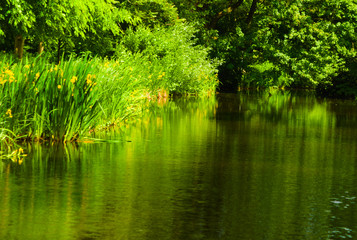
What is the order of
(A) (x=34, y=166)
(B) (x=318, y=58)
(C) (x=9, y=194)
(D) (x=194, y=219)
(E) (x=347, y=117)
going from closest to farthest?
(D) (x=194, y=219) < (C) (x=9, y=194) < (A) (x=34, y=166) < (E) (x=347, y=117) < (B) (x=318, y=58)

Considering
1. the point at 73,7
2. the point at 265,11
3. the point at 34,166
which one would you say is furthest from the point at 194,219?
the point at 265,11

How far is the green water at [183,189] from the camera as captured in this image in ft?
22.8

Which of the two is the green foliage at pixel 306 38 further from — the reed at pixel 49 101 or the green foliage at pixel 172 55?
the reed at pixel 49 101

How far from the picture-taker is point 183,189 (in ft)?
29.8

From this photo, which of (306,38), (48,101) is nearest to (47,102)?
(48,101)

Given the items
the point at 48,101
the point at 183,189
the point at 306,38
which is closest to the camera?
the point at 183,189

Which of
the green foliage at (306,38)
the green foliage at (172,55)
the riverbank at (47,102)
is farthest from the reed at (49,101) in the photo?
the green foliage at (306,38)

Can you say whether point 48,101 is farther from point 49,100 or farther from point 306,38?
point 306,38

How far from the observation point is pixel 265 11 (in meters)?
42.4

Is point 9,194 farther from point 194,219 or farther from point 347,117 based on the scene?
point 347,117

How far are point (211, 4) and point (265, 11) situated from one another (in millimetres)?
3154

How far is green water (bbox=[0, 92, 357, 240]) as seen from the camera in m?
6.95

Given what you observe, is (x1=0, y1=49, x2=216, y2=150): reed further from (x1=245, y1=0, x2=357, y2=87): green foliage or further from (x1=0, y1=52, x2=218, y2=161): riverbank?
(x1=245, y1=0, x2=357, y2=87): green foliage

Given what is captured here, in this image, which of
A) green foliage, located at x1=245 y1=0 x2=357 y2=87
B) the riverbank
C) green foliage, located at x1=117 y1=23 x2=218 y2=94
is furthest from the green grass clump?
green foliage, located at x1=245 y1=0 x2=357 y2=87
